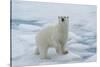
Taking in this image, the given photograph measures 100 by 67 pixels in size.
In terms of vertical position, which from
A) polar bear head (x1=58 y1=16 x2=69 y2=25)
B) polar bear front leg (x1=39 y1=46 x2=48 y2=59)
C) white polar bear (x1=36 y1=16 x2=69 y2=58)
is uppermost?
polar bear head (x1=58 y1=16 x2=69 y2=25)

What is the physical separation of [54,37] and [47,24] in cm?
14

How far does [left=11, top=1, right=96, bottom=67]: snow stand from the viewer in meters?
1.84

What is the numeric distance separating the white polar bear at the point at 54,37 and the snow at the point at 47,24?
4 centimetres

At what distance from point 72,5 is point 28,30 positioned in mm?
524

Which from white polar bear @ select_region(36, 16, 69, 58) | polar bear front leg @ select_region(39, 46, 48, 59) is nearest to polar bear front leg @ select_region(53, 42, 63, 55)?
white polar bear @ select_region(36, 16, 69, 58)

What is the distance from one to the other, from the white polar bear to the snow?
41 mm

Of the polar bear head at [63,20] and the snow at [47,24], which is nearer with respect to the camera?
the snow at [47,24]

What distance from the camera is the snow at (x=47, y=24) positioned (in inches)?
72.3

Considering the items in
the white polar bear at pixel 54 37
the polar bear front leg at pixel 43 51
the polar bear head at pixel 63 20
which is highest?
the polar bear head at pixel 63 20

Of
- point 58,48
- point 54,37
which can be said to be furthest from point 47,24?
point 58,48

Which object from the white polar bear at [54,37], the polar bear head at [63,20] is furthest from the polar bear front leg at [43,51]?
the polar bear head at [63,20]

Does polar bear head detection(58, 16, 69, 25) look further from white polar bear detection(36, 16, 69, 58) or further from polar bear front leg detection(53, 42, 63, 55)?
polar bear front leg detection(53, 42, 63, 55)

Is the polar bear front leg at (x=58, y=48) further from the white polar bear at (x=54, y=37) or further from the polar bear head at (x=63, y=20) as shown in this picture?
the polar bear head at (x=63, y=20)
